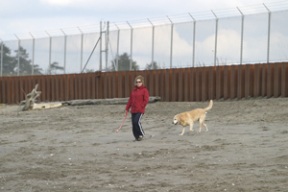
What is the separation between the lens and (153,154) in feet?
50.5

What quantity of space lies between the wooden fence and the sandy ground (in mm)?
2094

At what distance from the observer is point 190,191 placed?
445 inches

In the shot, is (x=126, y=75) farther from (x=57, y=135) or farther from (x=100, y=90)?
(x=57, y=135)

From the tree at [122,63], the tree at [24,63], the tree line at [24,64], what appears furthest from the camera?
the tree at [24,63]

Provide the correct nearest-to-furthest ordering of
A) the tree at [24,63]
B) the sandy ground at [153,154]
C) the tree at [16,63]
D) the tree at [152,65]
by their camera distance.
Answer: the sandy ground at [153,154]
the tree at [152,65]
the tree at [24,63]
the tree at [16,63]

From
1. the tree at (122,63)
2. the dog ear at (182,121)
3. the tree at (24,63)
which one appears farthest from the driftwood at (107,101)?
the dog ear at (182,121)

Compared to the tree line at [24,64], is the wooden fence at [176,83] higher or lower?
lower

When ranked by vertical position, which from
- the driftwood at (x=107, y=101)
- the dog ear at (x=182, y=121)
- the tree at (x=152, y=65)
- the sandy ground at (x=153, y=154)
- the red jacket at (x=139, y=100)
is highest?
the tree at (x=152, y=65)

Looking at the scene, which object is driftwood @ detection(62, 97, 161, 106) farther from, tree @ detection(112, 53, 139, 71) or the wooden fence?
tree @ detection(112, 53, 139, 71)

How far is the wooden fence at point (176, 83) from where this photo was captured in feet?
89.5

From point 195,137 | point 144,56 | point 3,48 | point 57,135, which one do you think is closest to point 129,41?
point 144,56

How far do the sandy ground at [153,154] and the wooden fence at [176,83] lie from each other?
82.4 inches

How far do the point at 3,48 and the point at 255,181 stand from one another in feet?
121

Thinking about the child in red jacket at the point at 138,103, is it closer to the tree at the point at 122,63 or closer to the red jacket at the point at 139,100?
the red jacket at the point at 139,100
